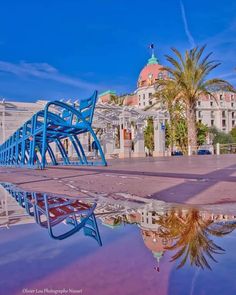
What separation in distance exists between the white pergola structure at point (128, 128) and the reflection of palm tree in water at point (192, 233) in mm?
28033

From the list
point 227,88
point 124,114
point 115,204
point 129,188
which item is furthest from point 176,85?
point 115,204

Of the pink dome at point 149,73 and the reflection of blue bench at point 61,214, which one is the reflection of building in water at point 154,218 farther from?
the pink dome at point 149,73

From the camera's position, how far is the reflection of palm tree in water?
2.55m

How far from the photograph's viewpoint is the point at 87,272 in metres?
2.25

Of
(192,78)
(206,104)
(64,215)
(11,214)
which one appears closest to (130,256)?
(64,215)

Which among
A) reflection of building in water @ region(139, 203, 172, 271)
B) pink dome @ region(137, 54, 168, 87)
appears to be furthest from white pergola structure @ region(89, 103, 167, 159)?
pink dome @ region(137, 54, 168, 87)

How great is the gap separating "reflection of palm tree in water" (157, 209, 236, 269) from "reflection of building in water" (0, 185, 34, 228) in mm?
1791

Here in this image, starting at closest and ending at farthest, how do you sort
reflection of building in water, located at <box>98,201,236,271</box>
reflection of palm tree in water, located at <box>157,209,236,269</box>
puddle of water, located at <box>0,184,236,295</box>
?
1. puddle of water, located at <box>0,184,236,295</box>
2. reflection of palm tree in water, located at <box>157,209,236,269</box>
3. reflection of building in water, located at <box>98,201,236,271</box>

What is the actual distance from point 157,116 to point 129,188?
28767 mm

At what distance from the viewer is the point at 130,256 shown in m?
2.59

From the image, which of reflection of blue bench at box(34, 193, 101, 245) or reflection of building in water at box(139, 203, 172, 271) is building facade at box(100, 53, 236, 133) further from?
reflection of building in water at box(139, 203, 172, 271)

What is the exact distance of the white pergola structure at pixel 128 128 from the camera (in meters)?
32.8

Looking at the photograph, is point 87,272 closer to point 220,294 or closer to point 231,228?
point 220,294

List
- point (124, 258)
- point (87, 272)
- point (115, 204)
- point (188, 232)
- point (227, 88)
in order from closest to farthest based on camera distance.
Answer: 1. point (87, 272)
2. point (124, 258)
3. point (188, 232)
4. point (115, 204)
5. point (227, 88)
